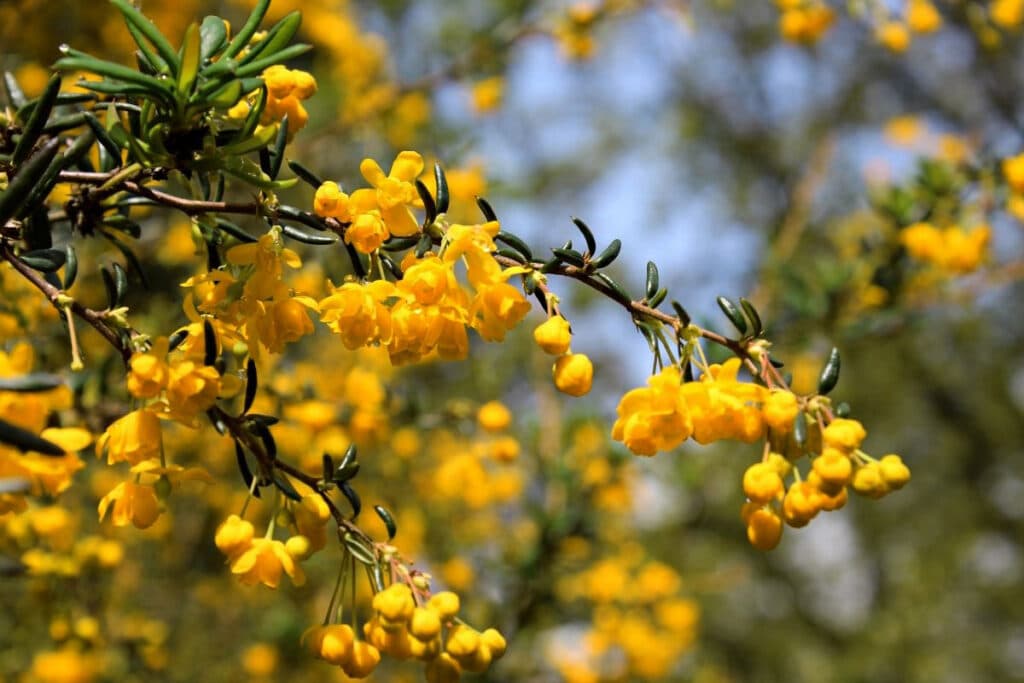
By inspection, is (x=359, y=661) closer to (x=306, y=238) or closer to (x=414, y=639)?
(x=414, y=639)

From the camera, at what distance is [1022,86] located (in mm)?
8633

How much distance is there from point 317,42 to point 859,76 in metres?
7.88

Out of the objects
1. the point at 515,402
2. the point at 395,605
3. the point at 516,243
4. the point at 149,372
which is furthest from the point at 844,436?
the point at 515,402

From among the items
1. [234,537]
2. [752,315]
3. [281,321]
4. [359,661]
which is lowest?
[359,661]

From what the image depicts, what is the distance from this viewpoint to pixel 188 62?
93cm

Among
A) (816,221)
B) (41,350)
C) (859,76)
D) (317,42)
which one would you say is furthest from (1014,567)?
(41,350)

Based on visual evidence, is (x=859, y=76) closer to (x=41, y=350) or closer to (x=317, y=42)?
(x=317, y=42)

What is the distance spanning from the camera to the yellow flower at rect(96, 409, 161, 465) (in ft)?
3.22

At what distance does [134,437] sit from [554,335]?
49 centimetres

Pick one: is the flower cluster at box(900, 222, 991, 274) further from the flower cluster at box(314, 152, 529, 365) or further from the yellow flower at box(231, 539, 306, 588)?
the yellow flower at box(231, 539, 306, 588)

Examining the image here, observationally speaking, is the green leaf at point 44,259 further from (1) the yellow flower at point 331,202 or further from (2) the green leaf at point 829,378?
(2) the green leaf at point 829,378

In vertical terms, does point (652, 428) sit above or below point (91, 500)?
below

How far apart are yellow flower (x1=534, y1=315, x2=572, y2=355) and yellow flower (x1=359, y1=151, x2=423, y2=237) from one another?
0.20 meters

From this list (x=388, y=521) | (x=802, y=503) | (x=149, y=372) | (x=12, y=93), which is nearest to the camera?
(x=149, y=372)
